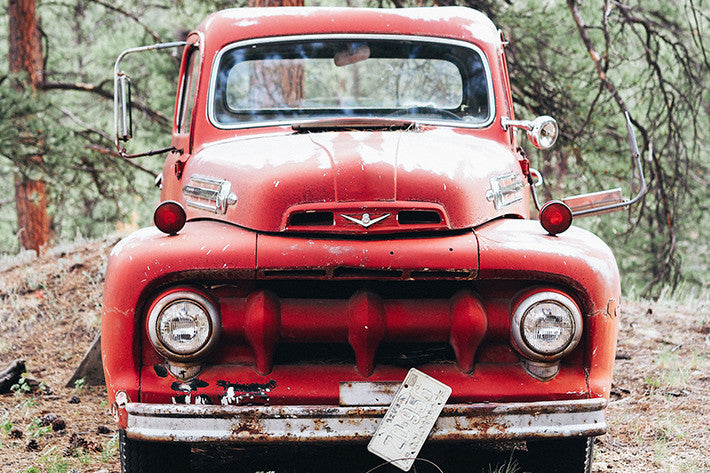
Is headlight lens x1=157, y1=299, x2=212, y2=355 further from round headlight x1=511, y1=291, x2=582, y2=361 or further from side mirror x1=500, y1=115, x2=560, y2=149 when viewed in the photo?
side mirror x1=500, y1=115, x2=560, y2=149

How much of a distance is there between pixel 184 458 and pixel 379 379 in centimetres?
95

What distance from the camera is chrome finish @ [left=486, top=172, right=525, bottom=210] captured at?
318 centimetres

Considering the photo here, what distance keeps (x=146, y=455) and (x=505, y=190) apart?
182 cm

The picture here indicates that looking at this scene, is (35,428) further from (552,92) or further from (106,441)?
(552,92)

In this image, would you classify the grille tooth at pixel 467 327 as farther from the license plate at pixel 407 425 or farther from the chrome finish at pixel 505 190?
the chrome finish at pixel 505 190

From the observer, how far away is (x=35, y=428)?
3.89 metres

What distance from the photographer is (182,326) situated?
2.64m

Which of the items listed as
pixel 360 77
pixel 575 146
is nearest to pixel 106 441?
pixel 360 77

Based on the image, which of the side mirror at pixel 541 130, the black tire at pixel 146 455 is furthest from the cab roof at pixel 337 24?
the black tire at pixel 146 455

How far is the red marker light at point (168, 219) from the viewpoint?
9.33 ft

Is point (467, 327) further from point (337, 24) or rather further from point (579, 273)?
point (337, 24)

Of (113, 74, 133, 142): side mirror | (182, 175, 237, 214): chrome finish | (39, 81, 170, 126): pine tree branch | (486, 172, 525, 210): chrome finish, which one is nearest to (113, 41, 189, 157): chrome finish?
(113, 74, 133, 142): side mirror

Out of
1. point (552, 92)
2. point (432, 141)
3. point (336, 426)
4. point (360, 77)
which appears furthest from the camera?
point (552, 92)

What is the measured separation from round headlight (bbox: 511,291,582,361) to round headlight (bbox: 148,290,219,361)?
1085 mm
